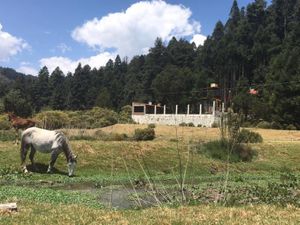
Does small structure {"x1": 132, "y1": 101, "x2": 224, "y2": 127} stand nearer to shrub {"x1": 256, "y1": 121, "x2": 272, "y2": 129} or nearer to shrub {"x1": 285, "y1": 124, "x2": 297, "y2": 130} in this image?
shrub {"x1": 256, "y1": 121, "x2": 272, "y2": 129}

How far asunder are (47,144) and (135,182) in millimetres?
6267

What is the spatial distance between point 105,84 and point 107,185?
148 m

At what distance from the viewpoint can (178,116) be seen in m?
86.8

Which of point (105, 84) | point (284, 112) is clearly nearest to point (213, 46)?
point (105, 84)

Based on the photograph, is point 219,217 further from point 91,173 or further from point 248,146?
point 248,146

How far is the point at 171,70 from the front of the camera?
124m

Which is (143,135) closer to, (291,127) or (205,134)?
(205,134)

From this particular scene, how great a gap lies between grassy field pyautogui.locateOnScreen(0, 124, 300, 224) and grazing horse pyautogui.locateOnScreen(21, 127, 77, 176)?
81 cm

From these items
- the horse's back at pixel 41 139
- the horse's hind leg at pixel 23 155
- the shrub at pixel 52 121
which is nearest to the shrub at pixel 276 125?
the shrub at pixel 52 121

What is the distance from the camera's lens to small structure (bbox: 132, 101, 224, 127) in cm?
7694

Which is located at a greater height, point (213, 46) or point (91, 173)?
point (213, 46)

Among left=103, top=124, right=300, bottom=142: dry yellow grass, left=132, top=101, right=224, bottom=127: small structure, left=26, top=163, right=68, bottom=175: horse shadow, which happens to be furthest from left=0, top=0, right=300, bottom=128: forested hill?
left=26, top=163, right=68, bottom=175: horse shadow

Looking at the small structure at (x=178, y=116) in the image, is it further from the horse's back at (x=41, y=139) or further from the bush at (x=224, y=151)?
the horse's back at (x=41, y=139)

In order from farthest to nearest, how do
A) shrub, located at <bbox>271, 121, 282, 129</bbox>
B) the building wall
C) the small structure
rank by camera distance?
the building wall → the small structure → shrub, located at <bbox>271, 121, 282, 129</bbox>
